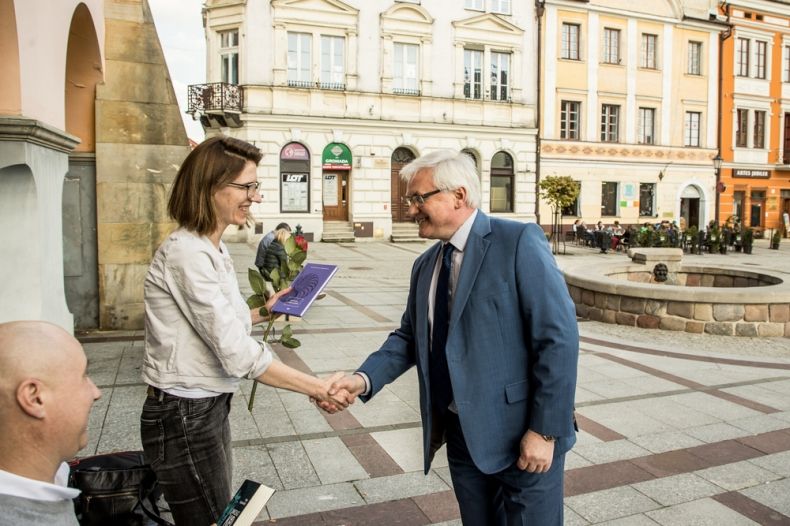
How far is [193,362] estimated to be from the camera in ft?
8.17

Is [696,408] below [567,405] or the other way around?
below

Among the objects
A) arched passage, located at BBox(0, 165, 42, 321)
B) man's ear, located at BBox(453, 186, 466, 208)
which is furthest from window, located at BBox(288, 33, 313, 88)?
man's ear, located at BBox(453, 186, 466, 208)

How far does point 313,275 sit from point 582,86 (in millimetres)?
32255

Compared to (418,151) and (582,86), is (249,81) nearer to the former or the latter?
(418,151)

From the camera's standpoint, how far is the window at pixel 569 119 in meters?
33.0

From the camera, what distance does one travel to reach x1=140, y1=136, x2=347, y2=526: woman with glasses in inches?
96.4

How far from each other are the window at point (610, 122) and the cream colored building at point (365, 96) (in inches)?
177

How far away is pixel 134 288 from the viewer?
9539 millimetres

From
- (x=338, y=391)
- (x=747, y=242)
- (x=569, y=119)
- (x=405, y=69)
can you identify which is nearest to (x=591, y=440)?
(x=338, y=391)

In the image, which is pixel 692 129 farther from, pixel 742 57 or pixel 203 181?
pixel 203 181

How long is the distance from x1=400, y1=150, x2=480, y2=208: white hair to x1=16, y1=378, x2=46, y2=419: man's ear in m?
1.69

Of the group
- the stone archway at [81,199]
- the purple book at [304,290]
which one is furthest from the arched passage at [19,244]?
the purple book at [304,290]

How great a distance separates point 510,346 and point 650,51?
121 feet

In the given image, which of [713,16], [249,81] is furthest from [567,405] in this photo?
[713,16]
